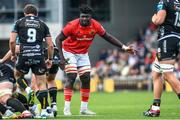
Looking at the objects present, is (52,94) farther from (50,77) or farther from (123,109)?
(123,109)

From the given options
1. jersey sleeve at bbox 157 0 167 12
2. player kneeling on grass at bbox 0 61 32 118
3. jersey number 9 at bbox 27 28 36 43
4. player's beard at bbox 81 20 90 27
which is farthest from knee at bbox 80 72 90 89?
jersey sleeve at bbox 157 0 167 12

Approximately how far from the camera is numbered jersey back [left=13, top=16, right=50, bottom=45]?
15.0m

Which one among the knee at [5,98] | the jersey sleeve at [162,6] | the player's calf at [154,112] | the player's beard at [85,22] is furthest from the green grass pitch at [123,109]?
the jersey sleeve at [162,6]

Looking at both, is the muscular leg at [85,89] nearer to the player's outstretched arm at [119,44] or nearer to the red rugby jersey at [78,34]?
the red rugby jersey at [78,34]

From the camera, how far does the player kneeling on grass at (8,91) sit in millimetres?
14078

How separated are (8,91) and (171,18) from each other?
144 inches

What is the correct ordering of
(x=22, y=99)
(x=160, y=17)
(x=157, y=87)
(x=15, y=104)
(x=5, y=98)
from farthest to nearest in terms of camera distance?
(x=22, y=99) < (x=157, y=87) < (x=160, y=17) < (x=5, y=98) < (x=15, y=104)

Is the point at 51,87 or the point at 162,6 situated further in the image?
the point at 51,87

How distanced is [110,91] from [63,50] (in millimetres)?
17944

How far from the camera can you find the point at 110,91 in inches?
1371

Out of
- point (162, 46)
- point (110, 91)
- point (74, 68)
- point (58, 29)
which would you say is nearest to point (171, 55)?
point (162, 46)

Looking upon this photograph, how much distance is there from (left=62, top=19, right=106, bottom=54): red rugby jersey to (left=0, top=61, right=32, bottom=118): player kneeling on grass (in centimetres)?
234

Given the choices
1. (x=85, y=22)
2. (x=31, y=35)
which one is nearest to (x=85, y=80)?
(x=85, y=22)

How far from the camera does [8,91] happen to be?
14352 mm
